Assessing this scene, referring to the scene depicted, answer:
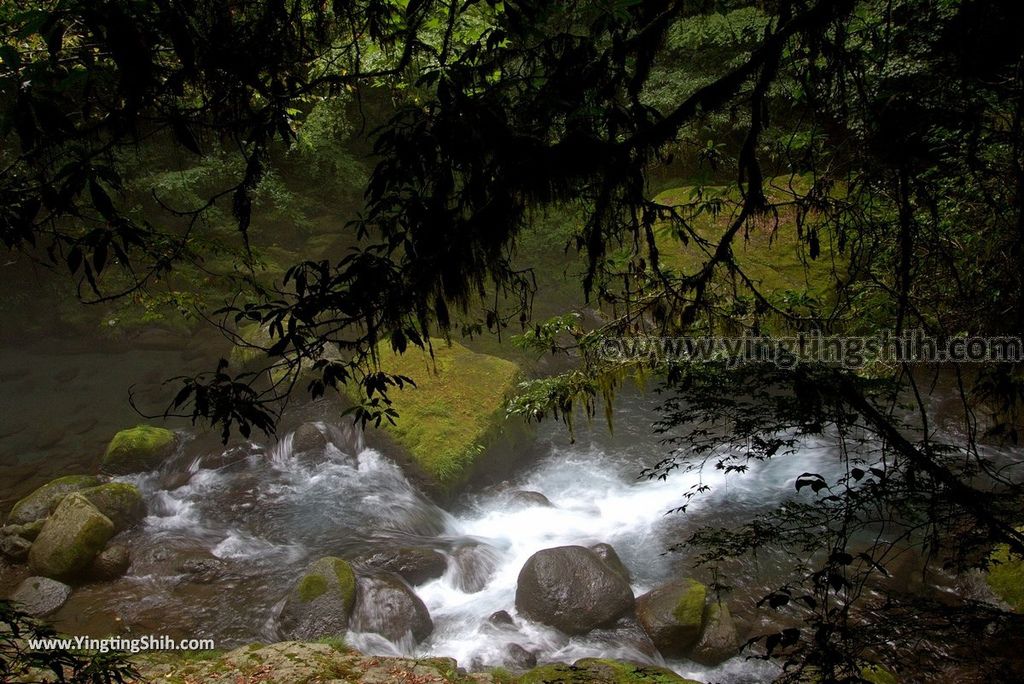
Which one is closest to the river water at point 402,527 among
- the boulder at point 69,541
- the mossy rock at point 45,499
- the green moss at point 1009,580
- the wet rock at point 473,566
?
the wet rock at point 473,566

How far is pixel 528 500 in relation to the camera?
24.3ft

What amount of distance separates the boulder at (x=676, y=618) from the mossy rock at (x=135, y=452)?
677 centimetres

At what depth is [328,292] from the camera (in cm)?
193

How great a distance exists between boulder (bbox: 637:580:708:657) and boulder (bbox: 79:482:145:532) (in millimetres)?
5998

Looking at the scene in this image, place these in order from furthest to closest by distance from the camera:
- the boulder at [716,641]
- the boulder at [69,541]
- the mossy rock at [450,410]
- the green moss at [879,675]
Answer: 1. the mossy rock at [450,410]
2. the boulder at [69,541]
3. the boulder at [716,641]
4. the green moss at [879,675]

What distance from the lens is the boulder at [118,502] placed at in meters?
6.71

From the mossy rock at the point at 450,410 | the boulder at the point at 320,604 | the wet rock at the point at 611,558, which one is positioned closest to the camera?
the boulder at the point at 320,604

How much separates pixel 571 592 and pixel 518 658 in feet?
2.55

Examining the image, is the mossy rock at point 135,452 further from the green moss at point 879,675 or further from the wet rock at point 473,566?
the green moss at point 879,675

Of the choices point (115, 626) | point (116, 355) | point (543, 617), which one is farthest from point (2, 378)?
point (543, 617)

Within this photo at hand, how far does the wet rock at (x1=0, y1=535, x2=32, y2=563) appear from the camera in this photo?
6.27m

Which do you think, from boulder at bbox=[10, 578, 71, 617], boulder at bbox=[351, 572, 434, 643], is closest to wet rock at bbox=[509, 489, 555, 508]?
boulder at bbox=[351, 572, 434, 643]

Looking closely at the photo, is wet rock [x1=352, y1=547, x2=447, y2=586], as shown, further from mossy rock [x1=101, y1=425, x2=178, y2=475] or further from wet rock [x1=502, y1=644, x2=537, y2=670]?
mossy rock [x1=101, y1=425, x2=178, y2=475]

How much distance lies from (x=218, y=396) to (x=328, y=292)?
486 millimetres
